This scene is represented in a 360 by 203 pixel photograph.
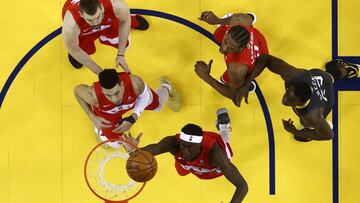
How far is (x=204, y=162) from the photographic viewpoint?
12.0 ft

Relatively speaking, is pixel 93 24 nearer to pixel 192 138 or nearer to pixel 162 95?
pixel 162 95

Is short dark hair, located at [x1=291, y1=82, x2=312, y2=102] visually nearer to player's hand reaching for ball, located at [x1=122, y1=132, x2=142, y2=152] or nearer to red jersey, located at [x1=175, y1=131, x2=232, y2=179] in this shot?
red jersey, located at [x1=175, y1=131, x2=232, y2=179]

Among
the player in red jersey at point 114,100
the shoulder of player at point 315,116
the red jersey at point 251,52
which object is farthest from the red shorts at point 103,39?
the shoulder of player at point 315,116

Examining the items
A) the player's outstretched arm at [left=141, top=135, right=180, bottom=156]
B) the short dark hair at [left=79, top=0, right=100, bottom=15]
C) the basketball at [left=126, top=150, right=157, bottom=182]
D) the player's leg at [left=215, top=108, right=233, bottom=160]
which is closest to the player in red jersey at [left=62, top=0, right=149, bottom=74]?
the short dark hair at [left=79, top=0, right=100, bottom=15]

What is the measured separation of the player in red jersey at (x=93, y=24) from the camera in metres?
3.26

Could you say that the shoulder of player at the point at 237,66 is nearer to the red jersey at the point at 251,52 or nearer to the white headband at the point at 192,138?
the red jersey at the point at 251,52

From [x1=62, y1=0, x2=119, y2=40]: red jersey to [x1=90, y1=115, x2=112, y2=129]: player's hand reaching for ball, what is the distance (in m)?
0.75

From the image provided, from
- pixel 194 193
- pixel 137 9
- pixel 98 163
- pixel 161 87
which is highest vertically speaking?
pixel 137 9

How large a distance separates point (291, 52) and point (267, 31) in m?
0.34

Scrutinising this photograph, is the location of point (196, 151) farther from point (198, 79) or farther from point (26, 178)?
point (26, 178)

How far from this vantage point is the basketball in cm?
340

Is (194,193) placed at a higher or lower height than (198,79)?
lower

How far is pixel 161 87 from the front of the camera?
4.29 m

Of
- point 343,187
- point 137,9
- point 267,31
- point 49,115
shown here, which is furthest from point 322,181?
point 49,115
